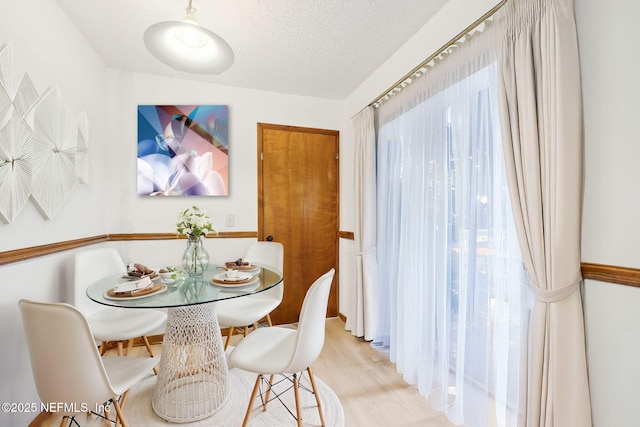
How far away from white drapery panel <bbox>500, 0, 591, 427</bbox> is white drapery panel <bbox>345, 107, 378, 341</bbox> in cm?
148

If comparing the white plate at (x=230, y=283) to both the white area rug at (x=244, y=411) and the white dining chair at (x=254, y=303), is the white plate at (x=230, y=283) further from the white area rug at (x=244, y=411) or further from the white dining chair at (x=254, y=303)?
the white area rug at (x=244, y=411)

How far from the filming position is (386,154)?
2512 mm

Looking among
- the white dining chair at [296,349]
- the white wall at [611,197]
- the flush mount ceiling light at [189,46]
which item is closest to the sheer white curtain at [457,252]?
the white wall at [611,197]

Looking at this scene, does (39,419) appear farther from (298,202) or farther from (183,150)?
(298,202)

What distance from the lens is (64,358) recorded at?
1101 mm

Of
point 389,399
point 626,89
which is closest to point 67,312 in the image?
point 389,399

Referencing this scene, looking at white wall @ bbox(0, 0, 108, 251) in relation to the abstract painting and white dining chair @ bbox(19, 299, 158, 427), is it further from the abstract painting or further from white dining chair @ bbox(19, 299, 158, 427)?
white dining chair @ bbox(19, 299, 158, 427)

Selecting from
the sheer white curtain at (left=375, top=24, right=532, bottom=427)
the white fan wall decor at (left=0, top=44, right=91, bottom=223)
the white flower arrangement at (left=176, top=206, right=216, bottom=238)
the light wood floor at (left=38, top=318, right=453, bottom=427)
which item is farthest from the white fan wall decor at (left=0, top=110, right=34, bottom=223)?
the sheer white curtain at (left=375, top=24, right=532, bottom=427)

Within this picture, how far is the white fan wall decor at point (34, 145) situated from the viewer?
136cm

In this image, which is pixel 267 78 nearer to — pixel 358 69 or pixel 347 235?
pixel 358 69

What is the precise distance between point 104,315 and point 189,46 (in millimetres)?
1889

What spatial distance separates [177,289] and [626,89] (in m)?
2.21

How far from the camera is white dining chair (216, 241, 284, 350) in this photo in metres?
2.08

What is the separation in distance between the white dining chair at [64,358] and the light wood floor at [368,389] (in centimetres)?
86
